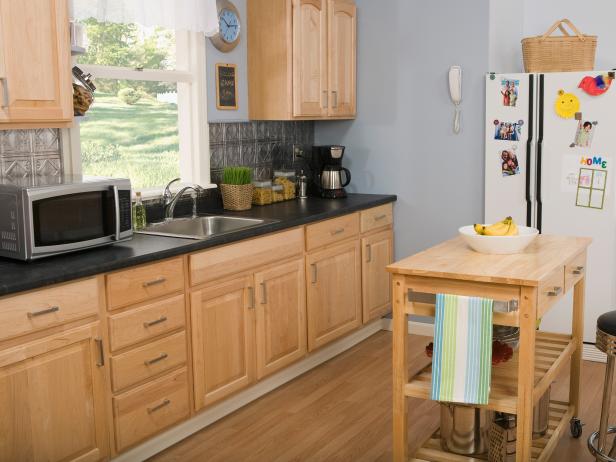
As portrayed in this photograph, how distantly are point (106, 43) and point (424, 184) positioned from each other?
7.22 feet

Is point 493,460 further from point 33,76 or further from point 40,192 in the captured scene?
point 33,76

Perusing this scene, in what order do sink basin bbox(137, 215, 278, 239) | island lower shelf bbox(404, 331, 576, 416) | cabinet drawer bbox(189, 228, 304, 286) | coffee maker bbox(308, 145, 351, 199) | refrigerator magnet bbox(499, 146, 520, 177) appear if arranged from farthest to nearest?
1. coffee maker bbox(308, 145, 351, 199)
2. refrigerator magnet bbox(499, 146, 520, 177)
3. sink basin bbox(137, 215, 278, 239)
4. cabinet drawer bbox(189, 228, 304, 286)
5. island lower shelf bbox(404, 331, 576, 416)

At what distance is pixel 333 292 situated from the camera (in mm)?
4473

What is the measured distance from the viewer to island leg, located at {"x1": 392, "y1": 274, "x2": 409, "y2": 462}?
9.55 feet

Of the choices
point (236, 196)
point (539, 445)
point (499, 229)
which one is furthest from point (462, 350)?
point (236, 196)

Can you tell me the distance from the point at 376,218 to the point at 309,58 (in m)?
1.08

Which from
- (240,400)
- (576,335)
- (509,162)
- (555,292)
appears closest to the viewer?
(555,292)

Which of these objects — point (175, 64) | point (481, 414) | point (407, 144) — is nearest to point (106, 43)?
point (175, 64)

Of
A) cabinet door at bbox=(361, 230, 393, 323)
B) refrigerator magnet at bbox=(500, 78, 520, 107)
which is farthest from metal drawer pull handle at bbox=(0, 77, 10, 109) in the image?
refrigerator magnet at bbox=(500, 78, 520, 107)

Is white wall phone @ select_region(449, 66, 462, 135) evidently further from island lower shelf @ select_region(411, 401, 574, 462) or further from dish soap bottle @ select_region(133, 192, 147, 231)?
dish soap bottle @ select_region(133, 192, 147, 231)

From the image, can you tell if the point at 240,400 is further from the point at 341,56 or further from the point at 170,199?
the point at 341,56

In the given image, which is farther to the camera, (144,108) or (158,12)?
(144,108)

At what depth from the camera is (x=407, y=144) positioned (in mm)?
4992

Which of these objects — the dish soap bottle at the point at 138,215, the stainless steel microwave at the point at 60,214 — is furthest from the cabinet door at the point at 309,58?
the stainless steel microwave at the point at 60,214
